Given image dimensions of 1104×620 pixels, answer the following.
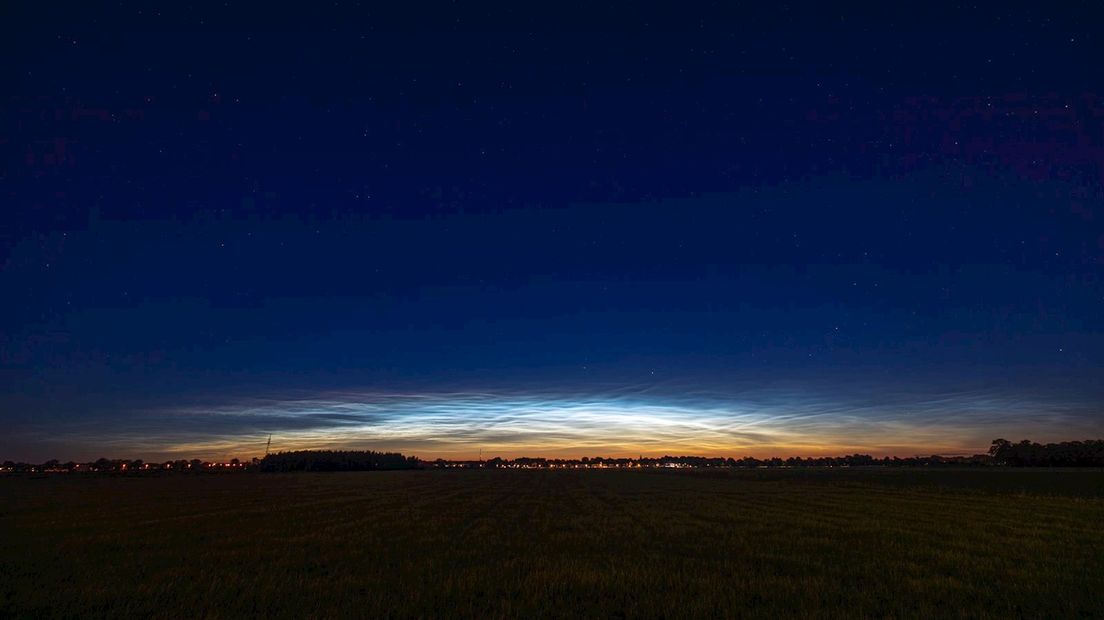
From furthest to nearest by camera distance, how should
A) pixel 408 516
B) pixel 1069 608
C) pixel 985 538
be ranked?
pixel 408 516 → pixel 985 538 → pixel 1069 608

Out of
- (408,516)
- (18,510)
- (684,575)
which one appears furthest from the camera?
(18,510)

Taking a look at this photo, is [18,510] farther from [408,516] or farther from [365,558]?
[365,558]

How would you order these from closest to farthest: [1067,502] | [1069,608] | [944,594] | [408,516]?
[1069,608], [944,594], [408,516], [1067,502]

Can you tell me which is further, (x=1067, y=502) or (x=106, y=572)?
(x=1067, y=502)

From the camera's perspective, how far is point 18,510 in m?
39.8

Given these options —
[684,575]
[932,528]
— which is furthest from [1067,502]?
[684,575]

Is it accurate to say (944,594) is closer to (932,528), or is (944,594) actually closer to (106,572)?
(932,528)

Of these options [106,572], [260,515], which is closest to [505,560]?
[106,572]

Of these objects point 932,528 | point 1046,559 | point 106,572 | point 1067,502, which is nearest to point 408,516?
point 106,572

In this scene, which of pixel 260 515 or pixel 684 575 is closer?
pixel 684 575

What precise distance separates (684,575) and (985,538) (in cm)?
1523

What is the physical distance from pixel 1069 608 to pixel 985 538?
12.7m

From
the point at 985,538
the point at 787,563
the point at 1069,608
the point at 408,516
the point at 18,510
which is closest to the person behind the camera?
the point at 1069,608

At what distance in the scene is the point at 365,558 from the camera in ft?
65.0
